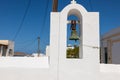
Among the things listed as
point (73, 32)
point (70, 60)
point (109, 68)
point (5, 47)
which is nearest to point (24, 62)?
point (70, 60)

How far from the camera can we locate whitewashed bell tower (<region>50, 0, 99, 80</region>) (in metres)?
5.57

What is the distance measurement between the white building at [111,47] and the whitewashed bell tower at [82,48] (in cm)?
831

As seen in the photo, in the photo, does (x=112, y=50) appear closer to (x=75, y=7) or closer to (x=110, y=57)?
(x=110, y=57)

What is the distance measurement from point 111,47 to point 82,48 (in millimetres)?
9607

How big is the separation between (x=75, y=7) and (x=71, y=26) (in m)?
0.69

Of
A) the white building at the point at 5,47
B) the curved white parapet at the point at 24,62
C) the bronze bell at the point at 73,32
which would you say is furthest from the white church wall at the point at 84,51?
the white building at the point at 5,47

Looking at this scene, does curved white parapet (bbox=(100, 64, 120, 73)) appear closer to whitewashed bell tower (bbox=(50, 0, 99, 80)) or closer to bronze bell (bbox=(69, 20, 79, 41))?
whitewashed bell tower (bbox=(50, 0, 99, 80))

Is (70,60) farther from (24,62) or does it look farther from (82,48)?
(24,62)

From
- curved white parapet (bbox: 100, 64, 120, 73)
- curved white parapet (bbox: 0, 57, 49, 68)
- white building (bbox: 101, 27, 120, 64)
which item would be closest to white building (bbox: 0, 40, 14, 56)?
white building (bbox: 101, 27, 120, 64)

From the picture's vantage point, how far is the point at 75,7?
567cm

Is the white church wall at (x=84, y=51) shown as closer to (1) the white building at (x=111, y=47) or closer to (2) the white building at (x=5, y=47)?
(1) the white building at (x=111, y=47)

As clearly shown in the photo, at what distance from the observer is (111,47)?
14727 millimetres

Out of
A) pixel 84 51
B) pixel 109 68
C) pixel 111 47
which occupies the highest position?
pixel 111 47

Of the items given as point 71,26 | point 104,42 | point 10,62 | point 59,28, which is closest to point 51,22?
point 59,28
